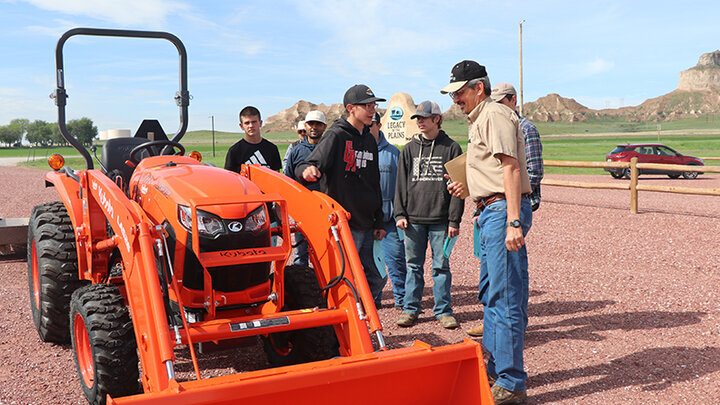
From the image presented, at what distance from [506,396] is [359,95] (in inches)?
92.5

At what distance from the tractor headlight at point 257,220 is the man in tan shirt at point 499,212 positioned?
128cm

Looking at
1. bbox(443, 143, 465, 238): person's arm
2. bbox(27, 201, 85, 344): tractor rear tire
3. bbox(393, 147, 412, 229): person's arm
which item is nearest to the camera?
bbox(27, 201, 85, 344): tractor rear tire

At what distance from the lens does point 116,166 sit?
5.02m

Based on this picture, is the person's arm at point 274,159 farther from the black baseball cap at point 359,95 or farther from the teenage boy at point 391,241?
the black baseball cap at point 359,95

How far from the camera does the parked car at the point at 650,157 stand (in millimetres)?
24641

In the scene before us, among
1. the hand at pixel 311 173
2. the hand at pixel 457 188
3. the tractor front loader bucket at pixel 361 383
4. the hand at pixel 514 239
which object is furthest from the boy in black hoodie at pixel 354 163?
the tractor front loader bucket at pixel 361 383

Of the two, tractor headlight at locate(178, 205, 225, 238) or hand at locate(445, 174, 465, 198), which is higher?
hand at locate(445, 174, 465, 198)

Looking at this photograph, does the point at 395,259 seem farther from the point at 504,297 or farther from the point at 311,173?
the point at 504,297

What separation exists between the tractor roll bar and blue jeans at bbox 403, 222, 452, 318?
2.19 meters

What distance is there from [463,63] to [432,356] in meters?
1.81

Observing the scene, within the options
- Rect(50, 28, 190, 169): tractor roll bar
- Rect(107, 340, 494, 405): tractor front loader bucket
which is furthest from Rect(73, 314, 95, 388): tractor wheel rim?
Rect(50, 28, 190, 169): tractor roll bar

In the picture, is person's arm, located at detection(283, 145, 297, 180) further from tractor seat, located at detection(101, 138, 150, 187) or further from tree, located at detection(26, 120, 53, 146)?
tree, located at detection(26, 120, 53, 146)

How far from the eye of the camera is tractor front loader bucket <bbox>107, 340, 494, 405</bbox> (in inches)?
100

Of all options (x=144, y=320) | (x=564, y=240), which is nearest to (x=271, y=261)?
(x=144, y=320)
